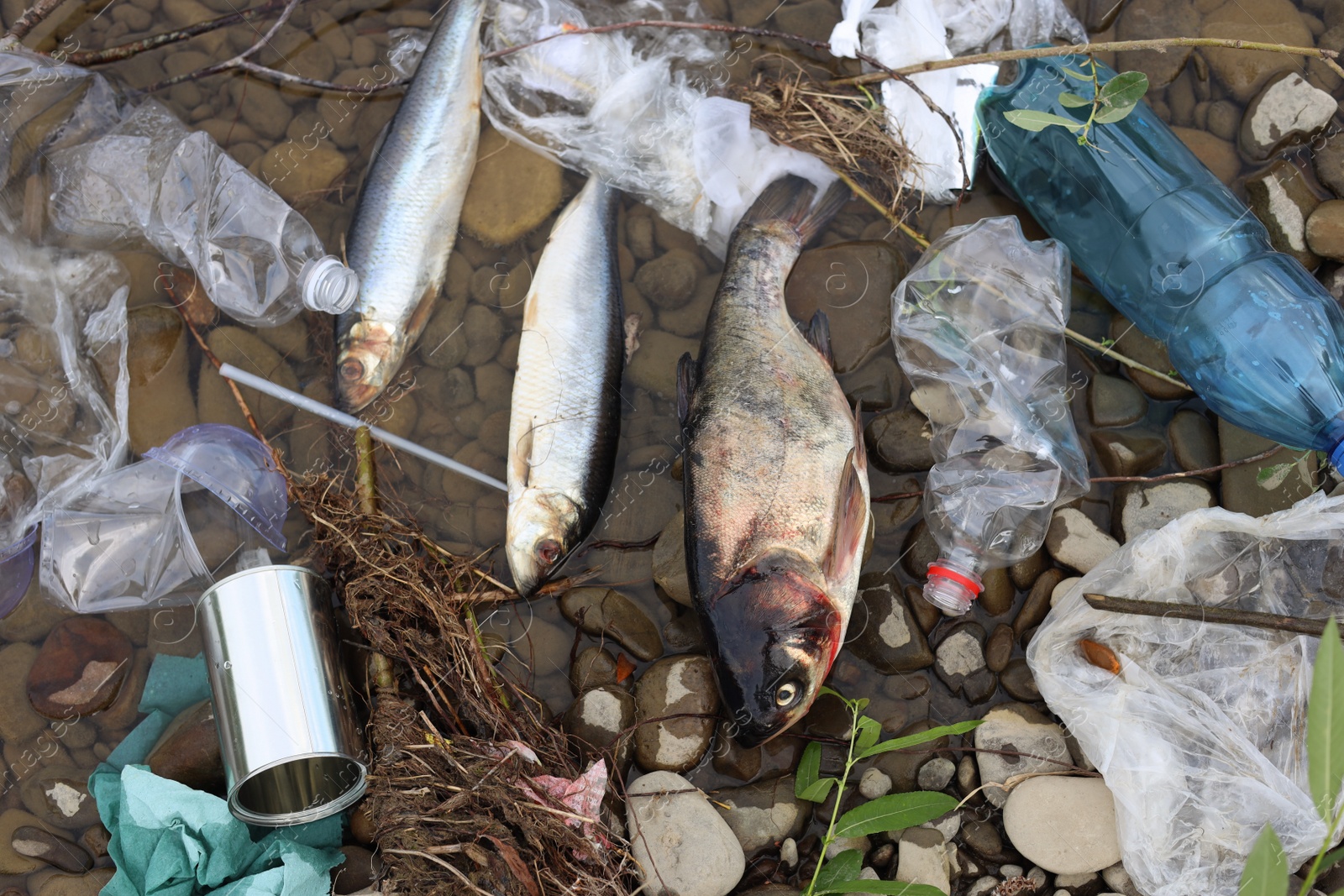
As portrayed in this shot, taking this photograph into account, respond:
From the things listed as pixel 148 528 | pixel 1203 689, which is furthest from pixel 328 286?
pixel 1203 689

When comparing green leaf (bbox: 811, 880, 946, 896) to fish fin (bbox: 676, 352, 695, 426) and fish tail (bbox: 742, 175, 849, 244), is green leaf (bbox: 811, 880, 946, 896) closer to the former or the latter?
fish fin (bbox: 676, 352, 695, 426)

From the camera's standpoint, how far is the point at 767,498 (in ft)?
9.96

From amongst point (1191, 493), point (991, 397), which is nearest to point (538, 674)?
point (991, 397)

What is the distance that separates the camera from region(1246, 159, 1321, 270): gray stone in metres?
3.46

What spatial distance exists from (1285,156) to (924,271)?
1611 millimetres

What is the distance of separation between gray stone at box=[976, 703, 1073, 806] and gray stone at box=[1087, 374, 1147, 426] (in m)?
1.21

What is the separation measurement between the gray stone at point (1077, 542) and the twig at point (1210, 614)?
1.10 feet

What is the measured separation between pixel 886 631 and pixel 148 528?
120 inches

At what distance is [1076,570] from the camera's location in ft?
11.1

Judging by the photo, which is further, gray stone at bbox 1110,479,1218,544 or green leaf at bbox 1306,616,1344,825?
gray stone at bbox 1110,479,1218,544

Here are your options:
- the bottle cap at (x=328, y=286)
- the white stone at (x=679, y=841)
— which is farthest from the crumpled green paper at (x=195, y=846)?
the bottle cap at (x=328, y=286)

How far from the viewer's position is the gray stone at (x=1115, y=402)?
3473 mm

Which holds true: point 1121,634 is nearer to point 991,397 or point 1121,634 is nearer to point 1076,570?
point 1076,570

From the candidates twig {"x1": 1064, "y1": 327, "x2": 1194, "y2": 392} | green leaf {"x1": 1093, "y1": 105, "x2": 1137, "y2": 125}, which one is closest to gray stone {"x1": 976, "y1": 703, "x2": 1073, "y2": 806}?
twig {"x1": 1064, "y1": 327, "x2": 1194, "y2": 392}
